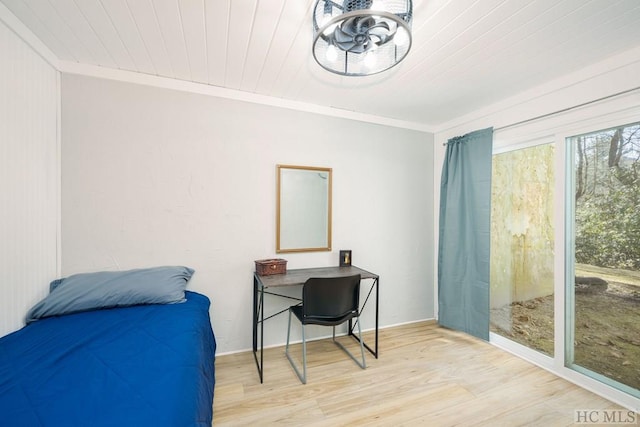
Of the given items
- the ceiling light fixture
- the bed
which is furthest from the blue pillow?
the ceiling light fixture

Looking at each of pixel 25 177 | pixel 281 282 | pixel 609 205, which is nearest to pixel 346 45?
pixel 281 282

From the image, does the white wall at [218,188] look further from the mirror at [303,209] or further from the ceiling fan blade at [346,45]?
the ceiling fan blade at [346,45]

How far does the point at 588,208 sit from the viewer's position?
2.00m

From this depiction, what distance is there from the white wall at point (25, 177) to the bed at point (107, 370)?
7.2 inches

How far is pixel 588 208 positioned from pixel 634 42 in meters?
1.12

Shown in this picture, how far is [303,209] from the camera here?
259 centimetres

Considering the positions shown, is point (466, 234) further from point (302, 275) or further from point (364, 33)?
point (364, 33)

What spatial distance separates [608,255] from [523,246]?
1.89ft

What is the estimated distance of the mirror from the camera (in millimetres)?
2506

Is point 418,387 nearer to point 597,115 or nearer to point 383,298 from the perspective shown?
point 383,298

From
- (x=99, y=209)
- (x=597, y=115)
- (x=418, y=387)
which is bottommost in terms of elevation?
(x=418, y=387)

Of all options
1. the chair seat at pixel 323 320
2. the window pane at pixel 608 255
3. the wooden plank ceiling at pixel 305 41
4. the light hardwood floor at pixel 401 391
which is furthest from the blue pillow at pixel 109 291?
the window pane at pixel 608 255

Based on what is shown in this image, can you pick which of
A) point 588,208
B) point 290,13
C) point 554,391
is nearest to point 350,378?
point 554,391

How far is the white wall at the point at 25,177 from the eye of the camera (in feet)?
4.86
